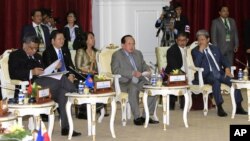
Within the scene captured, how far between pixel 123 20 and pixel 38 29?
2031 millimetres

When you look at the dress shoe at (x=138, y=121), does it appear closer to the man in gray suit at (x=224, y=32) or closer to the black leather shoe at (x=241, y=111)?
the black leather shoe at (x=241, y=111)

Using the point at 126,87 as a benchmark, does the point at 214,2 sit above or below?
above

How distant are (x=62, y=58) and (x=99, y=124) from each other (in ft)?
3.59

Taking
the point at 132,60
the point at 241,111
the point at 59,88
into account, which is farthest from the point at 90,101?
the point at 241,111

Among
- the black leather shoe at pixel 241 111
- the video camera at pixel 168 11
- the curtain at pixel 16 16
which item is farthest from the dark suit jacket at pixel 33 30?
the black leather shoe at pixel 241 111

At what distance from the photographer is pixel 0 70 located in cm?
813

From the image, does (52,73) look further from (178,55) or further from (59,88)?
(178,55)

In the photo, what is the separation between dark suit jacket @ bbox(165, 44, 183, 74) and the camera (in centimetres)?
966

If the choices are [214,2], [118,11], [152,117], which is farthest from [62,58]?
[214,2]

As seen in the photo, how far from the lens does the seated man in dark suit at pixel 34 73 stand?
7.77 m

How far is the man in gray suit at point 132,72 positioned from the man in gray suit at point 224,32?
333 cm

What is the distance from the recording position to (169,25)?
11297 mm

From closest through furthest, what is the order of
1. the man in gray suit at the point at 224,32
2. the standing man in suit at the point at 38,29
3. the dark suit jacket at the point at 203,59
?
the dark suit jacket at the point at 203,59 < the standing man in suit at the point at 38,29 < the man in gray suit at the point at 224,32

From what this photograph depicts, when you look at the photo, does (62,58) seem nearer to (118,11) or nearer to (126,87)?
(126,87)
